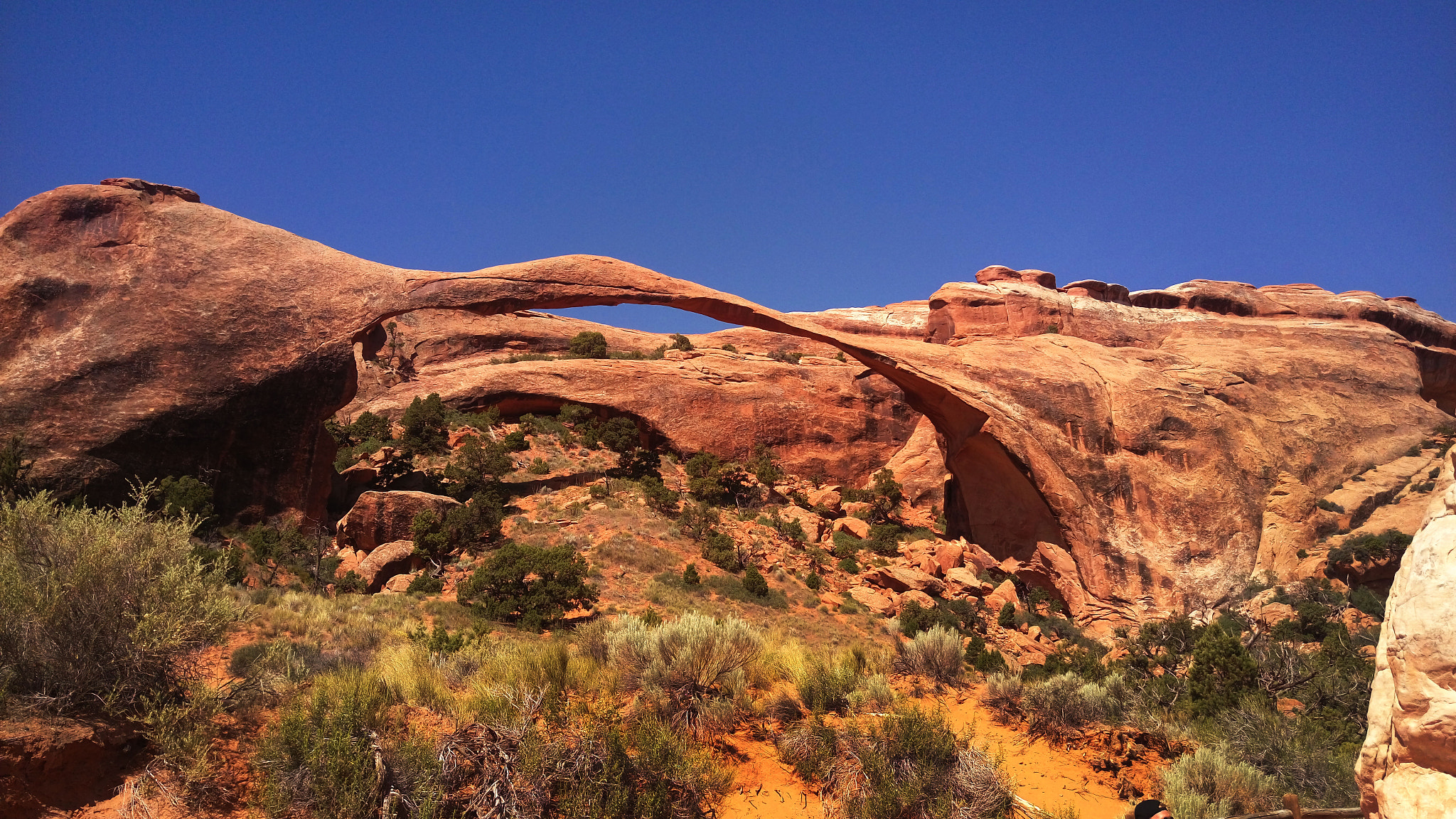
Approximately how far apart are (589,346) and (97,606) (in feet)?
82.9

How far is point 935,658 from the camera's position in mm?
9258

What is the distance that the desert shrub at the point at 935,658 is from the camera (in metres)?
9.17

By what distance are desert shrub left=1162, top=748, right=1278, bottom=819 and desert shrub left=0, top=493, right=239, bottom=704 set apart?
795 centimetres

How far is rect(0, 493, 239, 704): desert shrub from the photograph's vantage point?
5.13 metres

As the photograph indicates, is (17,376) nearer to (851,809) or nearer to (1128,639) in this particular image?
(851,809)

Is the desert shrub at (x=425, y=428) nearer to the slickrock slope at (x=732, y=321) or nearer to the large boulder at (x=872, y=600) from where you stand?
the slickrock slope at (x=732, y=321)

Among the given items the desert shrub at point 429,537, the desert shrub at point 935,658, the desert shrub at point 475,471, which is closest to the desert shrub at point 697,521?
the desert shrub at point 475,471

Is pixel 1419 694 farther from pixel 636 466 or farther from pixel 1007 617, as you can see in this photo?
pixel 636 466

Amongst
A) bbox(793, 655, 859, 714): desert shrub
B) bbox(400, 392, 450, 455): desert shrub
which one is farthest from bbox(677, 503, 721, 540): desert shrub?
bbox(793, 655, 859, 714): desert shrub

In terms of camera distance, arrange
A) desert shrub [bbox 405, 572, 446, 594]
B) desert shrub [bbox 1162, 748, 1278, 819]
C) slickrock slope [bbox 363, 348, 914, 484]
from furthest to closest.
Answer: slickrock slope [bbox 363, 348, 914, 484], desert shrub [bbox 405, 572, 446, 594], desert shrub [bbox 1162, 748, 1278, 819]

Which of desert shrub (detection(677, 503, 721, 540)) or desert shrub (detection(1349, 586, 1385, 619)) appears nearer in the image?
desert shrub (detection(1349, 586, 1385, 619))

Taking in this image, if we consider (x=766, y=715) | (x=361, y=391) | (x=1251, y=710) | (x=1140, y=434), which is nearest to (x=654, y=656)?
(x=766, y=715)

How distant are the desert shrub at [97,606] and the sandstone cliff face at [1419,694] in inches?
285

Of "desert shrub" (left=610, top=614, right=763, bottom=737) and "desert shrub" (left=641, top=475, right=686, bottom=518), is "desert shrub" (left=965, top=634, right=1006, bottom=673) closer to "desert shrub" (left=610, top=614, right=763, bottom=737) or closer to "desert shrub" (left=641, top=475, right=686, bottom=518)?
"desert shrub" (left=610, top=614, right=763, bottom=737)
